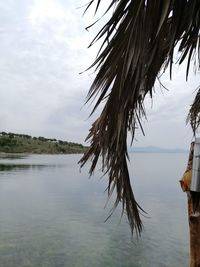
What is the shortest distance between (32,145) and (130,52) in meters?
143

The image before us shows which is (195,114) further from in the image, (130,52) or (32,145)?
(32,145)

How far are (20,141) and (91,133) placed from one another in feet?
446

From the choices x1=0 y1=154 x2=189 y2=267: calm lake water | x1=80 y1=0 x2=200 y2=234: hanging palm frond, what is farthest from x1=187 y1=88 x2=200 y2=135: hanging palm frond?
x1=0 y1=154 x2=189 y2=267: calm lake water

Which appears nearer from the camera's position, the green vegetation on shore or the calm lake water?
the calm lake water

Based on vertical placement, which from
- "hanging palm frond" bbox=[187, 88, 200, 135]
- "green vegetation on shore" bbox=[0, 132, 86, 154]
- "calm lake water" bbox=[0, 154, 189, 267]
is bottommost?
"calm lake water" bbox=[0, 154, 189, 267]

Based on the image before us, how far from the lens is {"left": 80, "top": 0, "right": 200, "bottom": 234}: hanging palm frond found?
1.93 metres

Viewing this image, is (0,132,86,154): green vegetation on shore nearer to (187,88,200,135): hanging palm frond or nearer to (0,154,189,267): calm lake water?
(0,154,189,267): calm lake water

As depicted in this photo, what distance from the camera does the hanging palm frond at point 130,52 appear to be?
75.9 inches

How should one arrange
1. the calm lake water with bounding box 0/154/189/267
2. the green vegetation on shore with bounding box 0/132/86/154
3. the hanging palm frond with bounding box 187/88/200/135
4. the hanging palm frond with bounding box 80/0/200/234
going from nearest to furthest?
1. the hanging palm frond with bounding box 80/0/200/234
2. the hanging palm frond with bounding box 187/88/200/135
3. the calm lake water with bounding box 0/154/189/267
4. the green vegetation on shore with bounding box 0/132/86/154

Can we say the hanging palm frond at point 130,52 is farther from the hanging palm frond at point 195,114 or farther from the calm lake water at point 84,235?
the calm lake water at point 84,235

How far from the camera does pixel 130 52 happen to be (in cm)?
200

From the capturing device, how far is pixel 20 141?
135750mm

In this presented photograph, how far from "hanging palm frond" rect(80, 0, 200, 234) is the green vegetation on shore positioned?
359 feet

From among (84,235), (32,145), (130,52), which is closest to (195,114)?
(130,52)
